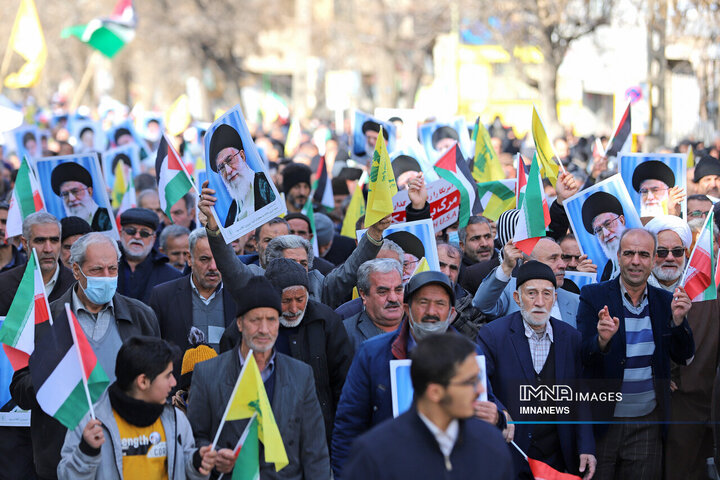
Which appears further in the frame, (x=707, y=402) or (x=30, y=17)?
(x=30, y=17)

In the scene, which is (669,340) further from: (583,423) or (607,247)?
(607,247)

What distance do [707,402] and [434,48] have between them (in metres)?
43.3

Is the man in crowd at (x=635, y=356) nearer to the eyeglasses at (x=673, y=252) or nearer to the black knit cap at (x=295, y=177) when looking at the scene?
the eyeglasses at (x=673, y=252)

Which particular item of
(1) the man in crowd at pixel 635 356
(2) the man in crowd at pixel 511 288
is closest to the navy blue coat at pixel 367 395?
(1) the man in crowd at pixel 635 356

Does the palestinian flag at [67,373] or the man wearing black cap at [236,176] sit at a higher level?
the man wearing black cap at [236,176]

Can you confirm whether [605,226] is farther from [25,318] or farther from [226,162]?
[25,318]

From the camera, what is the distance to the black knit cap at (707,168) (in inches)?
450

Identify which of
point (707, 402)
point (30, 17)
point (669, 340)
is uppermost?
point (30, 17)

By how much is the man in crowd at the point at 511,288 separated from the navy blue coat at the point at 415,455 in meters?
2.78

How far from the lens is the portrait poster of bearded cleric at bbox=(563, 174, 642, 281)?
8031mm

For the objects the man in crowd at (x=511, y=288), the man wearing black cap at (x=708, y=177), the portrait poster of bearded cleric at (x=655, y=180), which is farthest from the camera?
the man wearing black cap at (x=708, y=177)

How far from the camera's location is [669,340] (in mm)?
6289

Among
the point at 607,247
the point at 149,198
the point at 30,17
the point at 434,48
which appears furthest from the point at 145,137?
the point at 434,48

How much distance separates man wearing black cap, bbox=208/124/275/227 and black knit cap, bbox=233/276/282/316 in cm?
104
